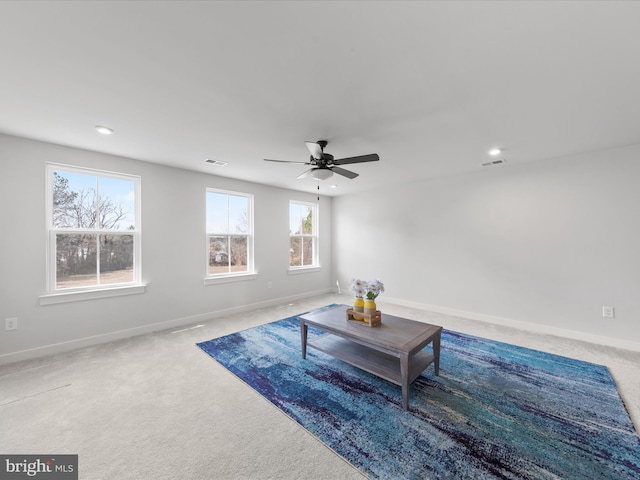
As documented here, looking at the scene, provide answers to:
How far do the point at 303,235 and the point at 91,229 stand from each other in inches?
146

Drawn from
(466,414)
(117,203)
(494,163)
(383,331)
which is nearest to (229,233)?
(117,203)

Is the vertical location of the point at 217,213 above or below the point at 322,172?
below

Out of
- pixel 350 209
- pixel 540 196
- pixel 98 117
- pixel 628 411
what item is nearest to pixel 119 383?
pixel 98 117

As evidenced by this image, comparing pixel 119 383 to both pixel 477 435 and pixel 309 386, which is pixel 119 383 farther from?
pixel 477 435

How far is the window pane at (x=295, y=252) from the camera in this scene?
18.8 feet

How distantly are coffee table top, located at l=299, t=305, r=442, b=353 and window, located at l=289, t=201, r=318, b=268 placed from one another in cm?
296

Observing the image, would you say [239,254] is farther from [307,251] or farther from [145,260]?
[307,251]

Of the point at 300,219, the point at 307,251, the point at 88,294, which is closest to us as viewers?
the point at 88,294

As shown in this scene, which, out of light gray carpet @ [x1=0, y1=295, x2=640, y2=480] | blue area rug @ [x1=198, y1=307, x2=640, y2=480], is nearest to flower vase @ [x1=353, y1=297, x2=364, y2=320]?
blue area rug @ [x1=198, y1=307, x2=640, y2=480]

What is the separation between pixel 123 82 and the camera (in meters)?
1.85

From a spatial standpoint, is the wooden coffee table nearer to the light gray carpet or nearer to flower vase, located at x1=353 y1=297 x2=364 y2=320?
flower vase, located at x1=353 y1=297 x2=364 y2=320

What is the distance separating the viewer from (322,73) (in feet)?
5.73

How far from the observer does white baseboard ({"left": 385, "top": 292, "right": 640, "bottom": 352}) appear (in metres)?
3.20

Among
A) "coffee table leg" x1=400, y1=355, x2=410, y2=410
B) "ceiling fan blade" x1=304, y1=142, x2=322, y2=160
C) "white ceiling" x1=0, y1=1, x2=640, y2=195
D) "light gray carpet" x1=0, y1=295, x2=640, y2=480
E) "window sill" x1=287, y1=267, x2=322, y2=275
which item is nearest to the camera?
"white ceiling" x1=0, y1=1, x2=640, y2=195
